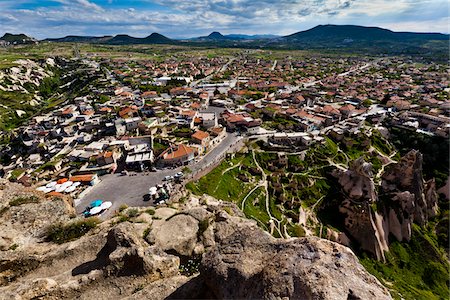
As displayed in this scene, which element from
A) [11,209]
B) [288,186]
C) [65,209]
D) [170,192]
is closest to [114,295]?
[65,209]

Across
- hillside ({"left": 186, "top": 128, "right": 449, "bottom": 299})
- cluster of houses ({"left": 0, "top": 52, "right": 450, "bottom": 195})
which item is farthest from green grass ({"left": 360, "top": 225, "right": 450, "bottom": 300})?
cluster of houses ({"left": 0, "top": 52, "right": 450, "bottom": 195})

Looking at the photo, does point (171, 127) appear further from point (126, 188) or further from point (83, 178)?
point (126, 188)

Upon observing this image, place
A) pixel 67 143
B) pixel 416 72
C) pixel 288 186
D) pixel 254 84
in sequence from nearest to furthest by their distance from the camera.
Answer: pixel 288 186
pixel 67 143
pixel 254 84
pixel 416 72

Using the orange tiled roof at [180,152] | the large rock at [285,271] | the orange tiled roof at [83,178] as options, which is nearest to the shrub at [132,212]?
the large rock at [285,271]

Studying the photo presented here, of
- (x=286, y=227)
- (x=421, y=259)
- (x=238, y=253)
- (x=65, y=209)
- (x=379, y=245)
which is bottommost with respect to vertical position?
(x=421, y=259)

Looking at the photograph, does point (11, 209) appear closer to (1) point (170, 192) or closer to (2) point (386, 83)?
(1) point (170, 192)

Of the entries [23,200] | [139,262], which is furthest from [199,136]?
[139,262]

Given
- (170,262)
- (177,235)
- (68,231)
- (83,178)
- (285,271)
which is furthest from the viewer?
(83,178)
